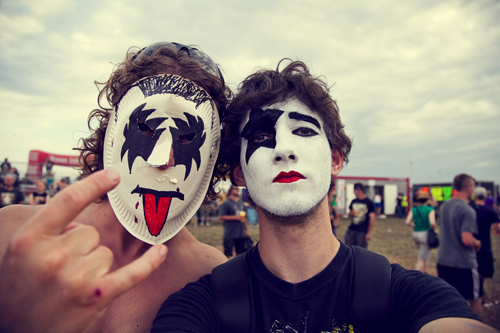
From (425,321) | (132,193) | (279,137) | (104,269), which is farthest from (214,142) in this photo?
(425,321)

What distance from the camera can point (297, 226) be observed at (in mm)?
1943

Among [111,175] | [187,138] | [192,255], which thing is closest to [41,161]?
[192,255]

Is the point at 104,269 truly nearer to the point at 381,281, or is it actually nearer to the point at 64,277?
the point at 64,277

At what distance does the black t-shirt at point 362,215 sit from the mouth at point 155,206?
21.8ft

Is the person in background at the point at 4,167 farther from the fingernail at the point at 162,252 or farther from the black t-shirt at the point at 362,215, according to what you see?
the fingernail at the point at 162,252

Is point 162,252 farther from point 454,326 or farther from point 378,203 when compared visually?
point 378,203

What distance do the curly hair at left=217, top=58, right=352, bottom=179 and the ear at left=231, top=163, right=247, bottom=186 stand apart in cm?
4

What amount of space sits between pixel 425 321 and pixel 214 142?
1580 mm

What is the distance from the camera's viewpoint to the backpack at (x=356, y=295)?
5.14 ft

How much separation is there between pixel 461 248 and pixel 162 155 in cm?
555

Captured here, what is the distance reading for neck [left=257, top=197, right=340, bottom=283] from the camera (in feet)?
6.13

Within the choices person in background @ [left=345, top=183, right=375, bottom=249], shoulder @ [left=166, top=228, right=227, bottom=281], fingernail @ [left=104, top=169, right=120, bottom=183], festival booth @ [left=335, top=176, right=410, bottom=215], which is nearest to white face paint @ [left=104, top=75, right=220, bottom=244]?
shoulder @ [left=166, top=228, right=227, bottom=281]

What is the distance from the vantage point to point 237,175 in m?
2.46

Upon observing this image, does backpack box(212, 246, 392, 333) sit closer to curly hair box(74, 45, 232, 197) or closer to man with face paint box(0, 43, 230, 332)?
man with face paint box(0, 43, 230, 332)
